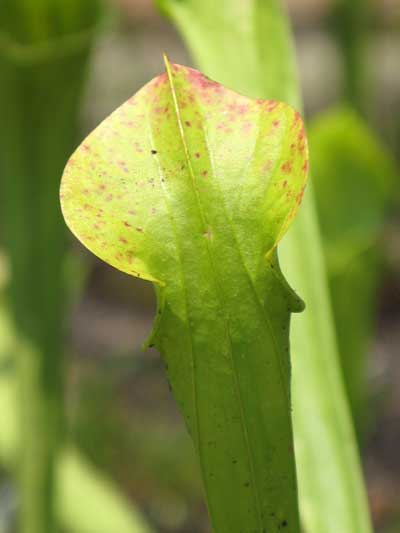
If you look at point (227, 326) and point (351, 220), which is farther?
point (351, 220)

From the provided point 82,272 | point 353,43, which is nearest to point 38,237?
point 82,272

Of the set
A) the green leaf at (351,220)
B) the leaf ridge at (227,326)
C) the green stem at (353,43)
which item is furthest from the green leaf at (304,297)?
the green stem at (353,43)

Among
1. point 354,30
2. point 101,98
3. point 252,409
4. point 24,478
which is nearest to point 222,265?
point 252,409

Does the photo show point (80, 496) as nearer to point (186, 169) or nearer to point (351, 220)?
point (351, 220)

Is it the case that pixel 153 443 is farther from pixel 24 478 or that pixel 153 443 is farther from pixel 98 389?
pixel 24 478

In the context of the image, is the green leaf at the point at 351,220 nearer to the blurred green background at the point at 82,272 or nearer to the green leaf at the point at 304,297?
the blurred green background at the point at 82,272
